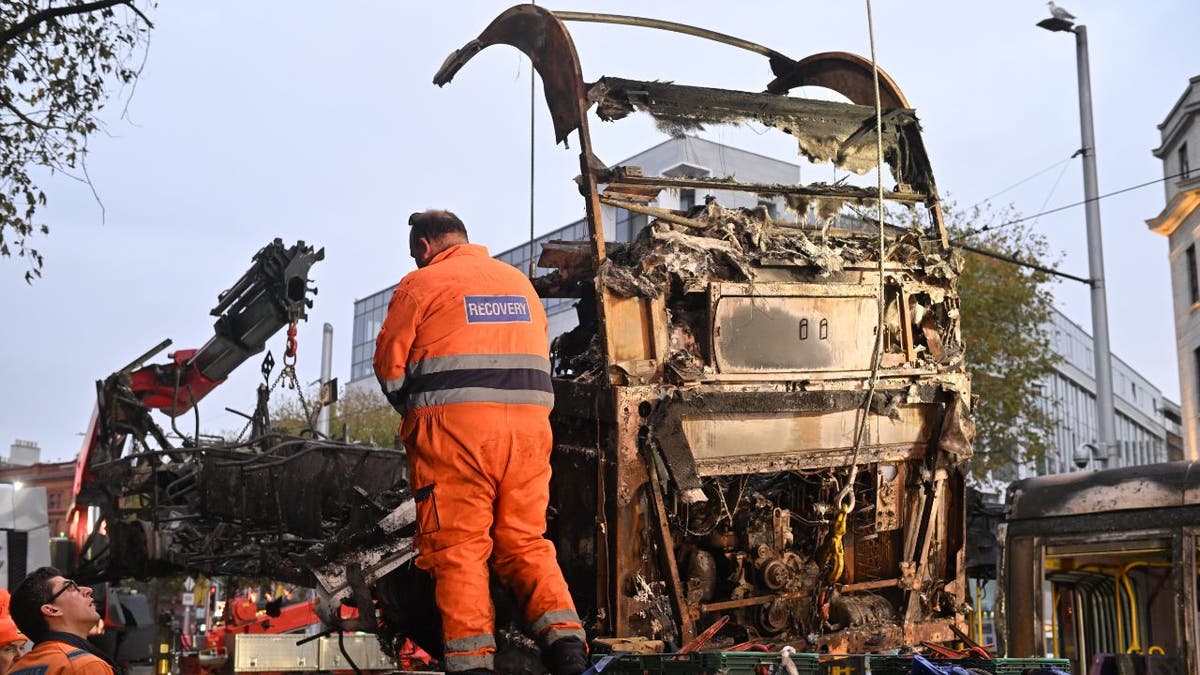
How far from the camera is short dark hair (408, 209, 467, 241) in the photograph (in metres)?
5.12

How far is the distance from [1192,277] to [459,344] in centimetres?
2952

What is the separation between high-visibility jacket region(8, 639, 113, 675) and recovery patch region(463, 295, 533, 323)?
172 cm

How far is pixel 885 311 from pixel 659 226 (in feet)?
4.87

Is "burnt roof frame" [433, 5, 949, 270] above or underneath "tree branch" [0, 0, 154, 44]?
underneath

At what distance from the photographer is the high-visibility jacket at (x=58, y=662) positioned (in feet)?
12.7

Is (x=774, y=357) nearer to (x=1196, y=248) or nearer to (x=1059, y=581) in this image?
(x=1059, y=581)

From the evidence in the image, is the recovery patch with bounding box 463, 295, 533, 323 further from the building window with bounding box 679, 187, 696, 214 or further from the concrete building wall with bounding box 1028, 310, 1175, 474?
the concrete building wall with bounding box 1028, 310, 1175, 474

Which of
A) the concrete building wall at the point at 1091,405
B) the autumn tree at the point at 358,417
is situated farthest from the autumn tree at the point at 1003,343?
the concrete building wall at the point at 1091,405

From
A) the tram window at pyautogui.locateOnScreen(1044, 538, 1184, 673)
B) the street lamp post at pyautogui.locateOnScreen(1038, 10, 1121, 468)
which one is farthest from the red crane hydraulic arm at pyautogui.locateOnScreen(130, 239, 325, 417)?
the street lamp post at pyautogui.locateOnScreen(1038, 10, 1121, 468)

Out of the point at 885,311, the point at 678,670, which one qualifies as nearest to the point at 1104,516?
the point at 885,311

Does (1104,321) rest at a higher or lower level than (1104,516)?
higher

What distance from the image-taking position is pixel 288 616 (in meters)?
17.2

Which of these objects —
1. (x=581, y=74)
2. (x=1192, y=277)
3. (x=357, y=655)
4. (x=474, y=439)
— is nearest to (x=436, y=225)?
(x=474, y=439)

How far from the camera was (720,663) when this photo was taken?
14.4 ft
